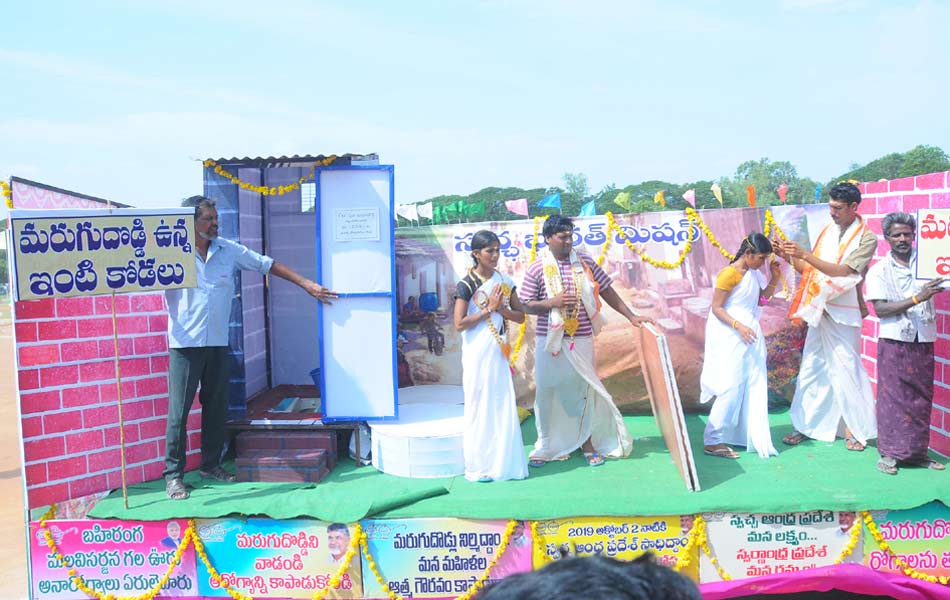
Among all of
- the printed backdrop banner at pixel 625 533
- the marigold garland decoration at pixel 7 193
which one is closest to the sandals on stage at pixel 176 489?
the marigold garland decoration at pixel 7 193

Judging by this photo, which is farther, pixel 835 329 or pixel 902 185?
pixel 902 185

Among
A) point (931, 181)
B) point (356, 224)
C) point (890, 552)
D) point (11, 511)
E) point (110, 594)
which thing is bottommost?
point (11, 511)

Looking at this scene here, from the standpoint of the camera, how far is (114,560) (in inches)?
194

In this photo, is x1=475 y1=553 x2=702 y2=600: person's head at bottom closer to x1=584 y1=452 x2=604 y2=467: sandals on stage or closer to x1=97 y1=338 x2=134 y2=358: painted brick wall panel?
x1=584 y1=452 x2=604 y2=467: sandals on stage

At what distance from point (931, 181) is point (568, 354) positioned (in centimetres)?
284

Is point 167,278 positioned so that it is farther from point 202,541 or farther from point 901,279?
point 901,279

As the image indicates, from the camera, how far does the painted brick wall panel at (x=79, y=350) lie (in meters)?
5.16

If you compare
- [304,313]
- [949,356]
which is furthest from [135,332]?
[949,356]

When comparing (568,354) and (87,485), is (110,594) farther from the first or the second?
(568,354)

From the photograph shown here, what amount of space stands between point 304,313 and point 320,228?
1674 millimetres

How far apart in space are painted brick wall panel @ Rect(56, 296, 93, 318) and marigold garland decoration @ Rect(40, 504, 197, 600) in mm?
1276

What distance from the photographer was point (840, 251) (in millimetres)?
5914

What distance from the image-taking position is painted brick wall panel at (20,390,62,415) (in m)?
5.00

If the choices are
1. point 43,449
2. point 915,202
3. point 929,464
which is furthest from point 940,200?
point 43,449
